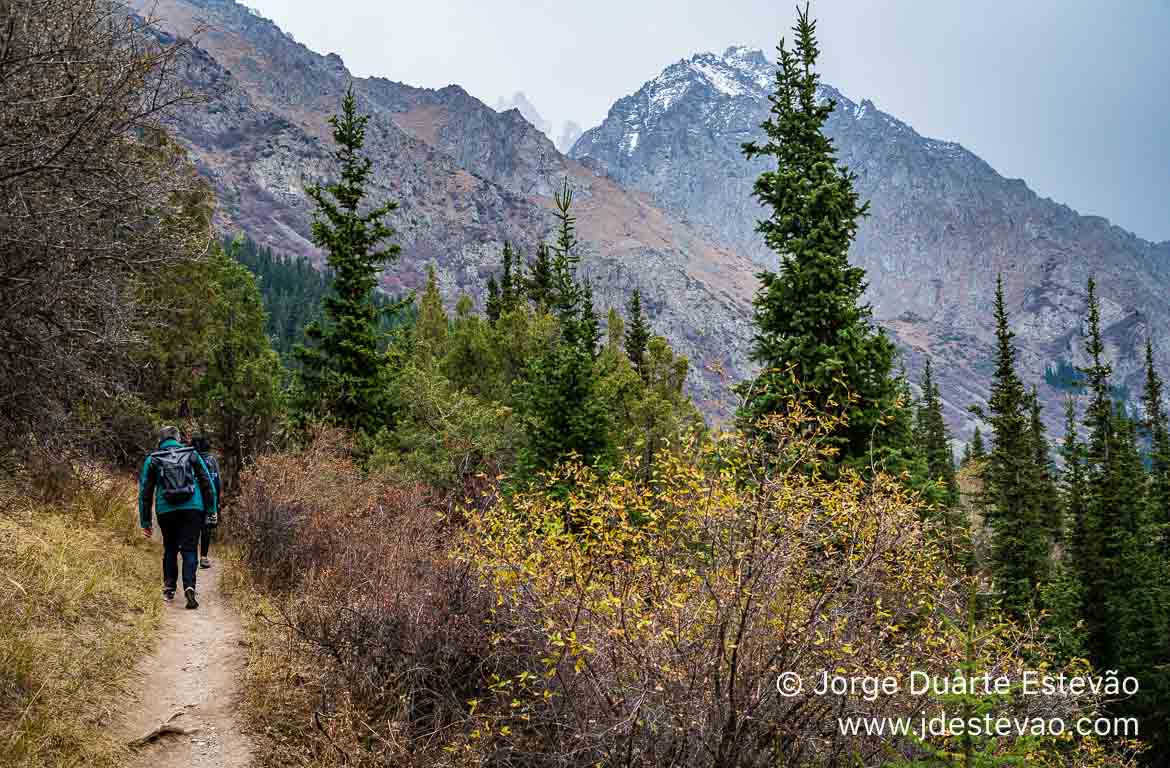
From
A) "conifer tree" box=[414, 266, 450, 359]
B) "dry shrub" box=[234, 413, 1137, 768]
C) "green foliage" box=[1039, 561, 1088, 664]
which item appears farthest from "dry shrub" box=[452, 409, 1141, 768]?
"conifer tree" box=[414, 266, 450, 359]

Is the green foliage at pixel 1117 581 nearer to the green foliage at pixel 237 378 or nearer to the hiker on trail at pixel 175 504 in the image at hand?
the green foliage at pixel 237 378

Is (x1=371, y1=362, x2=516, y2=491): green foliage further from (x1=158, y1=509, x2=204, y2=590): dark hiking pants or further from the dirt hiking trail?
the dirt hiking trail

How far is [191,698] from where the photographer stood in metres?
5.99

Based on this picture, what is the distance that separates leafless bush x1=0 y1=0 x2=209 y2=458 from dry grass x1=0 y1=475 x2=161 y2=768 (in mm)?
1368

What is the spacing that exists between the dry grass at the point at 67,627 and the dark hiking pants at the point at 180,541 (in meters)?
0.29

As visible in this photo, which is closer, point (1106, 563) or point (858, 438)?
point (858, 438)

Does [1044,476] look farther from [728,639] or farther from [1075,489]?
[728,639]

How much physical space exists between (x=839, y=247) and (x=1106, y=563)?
23.8 meters

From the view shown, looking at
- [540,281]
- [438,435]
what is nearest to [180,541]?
[438,435]

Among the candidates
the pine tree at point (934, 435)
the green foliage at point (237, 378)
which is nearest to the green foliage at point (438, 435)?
the green foliage at point (237, 378)

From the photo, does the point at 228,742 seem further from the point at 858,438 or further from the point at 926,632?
the point at 858,438

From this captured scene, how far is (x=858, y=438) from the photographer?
15.0 m

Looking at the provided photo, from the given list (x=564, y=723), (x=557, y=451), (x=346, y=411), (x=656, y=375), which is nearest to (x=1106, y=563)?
(x=656, y=375)

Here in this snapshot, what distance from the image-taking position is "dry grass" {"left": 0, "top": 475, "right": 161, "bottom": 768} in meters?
4.51
